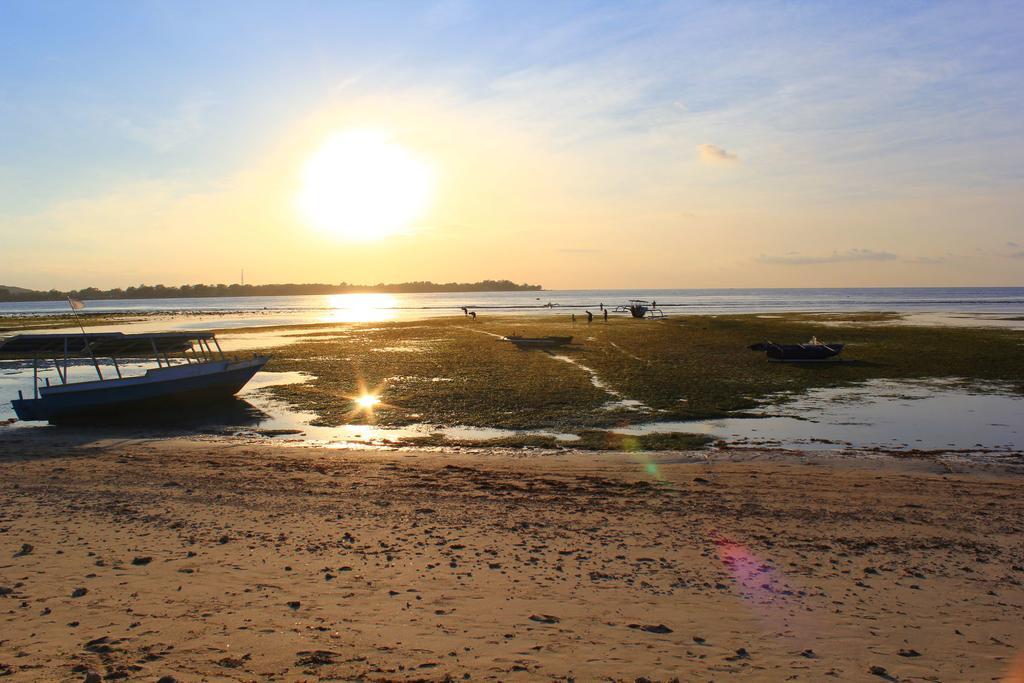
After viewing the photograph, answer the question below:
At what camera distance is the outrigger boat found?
19844 mm

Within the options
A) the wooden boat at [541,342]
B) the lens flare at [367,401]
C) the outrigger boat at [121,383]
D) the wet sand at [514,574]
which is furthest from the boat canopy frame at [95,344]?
the wooden boat at [541,342]

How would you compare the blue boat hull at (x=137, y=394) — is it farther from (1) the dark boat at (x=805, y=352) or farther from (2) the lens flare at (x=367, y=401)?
(1) the dark boat at (x=805, y=352)

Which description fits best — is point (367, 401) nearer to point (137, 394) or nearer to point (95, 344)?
point (137, 394)

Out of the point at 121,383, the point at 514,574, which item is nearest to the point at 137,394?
the point at 121,383

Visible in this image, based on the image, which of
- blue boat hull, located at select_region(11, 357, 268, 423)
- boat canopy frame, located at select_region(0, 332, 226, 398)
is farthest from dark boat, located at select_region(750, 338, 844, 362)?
boat canopy frame, located at select_region(0, 332, 226, 398)

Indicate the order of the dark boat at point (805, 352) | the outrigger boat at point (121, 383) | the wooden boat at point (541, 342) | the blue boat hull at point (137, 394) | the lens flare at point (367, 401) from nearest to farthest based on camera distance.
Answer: the blue boat hull at point (137, 394), the outrigger boat at point (121, 383), the lens flare at point (367, 401), the dark boat at point (805, 352), the wooden boat at point (541, 342)

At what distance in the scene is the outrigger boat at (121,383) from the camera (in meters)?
19.8

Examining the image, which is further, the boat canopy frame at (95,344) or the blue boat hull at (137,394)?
the boat canopy frame at (95,344)

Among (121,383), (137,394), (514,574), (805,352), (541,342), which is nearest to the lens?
(514,574)

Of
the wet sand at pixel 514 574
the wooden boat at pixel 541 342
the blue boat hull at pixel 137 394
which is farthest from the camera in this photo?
the wooden boat at pixel 541 342

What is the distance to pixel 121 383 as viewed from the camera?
20.7m

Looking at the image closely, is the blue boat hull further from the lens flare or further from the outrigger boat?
the lens flare

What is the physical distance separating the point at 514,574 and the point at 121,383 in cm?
1710

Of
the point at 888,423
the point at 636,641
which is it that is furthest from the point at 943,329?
the point at 636,641
